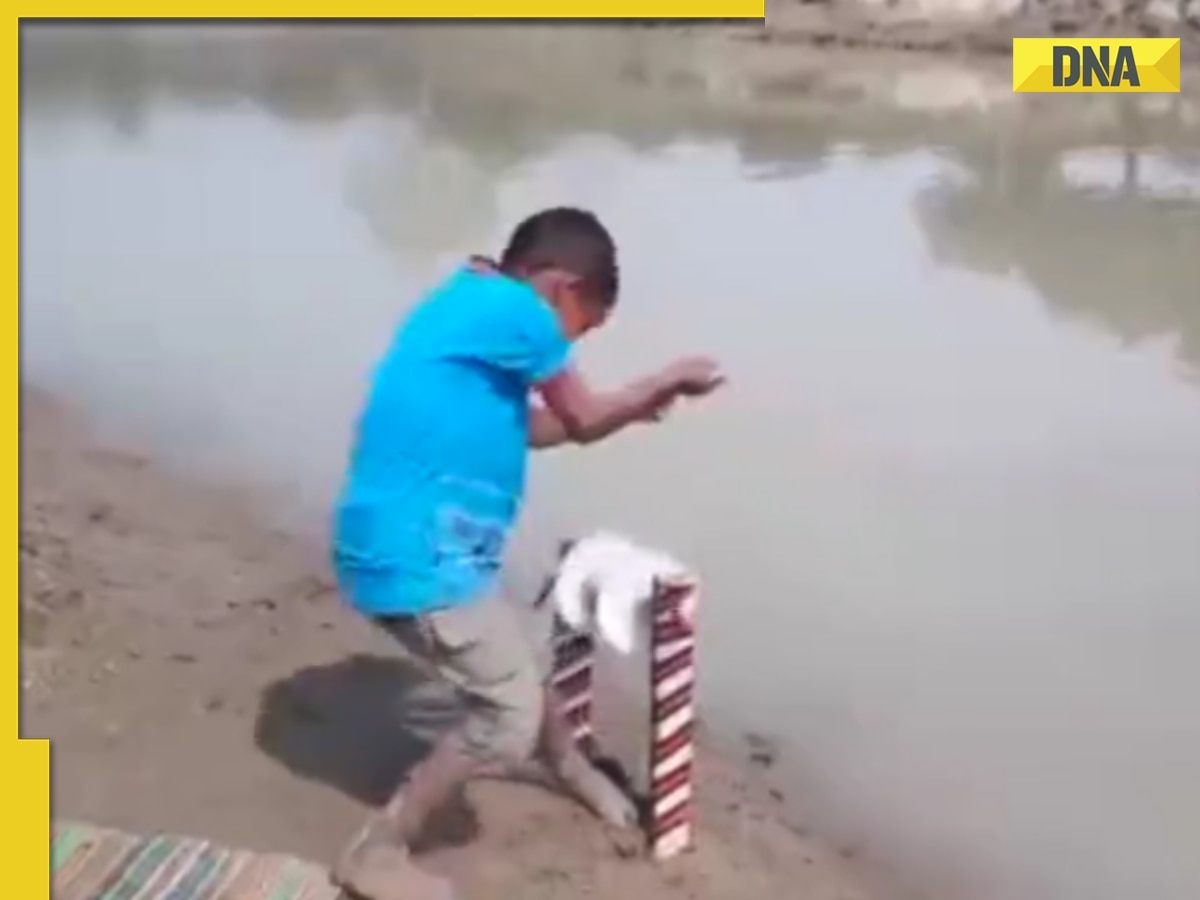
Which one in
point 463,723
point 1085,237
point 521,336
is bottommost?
point 463,723

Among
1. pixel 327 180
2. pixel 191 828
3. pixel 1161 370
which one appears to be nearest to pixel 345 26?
pixel 327 180

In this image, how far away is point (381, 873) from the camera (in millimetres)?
4469

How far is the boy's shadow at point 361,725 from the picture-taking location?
5453 millimetres

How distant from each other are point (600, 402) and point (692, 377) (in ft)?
0.71

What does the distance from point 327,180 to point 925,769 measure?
1056 centimetres

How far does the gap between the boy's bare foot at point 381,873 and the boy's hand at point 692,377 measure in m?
1.19

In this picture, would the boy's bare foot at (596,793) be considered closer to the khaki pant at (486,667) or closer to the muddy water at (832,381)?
the khaki pant at (486,667)

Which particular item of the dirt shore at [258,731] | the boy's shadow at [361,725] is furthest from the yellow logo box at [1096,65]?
the boy's shadow at [361,725]

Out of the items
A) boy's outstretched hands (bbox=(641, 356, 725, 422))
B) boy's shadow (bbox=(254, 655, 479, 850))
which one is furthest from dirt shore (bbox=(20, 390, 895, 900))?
boy's outstretched hands (bbox=(641, 356, 725, 422))

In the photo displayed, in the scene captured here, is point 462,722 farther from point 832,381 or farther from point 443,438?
point 832,381

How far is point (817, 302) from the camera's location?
11.7m

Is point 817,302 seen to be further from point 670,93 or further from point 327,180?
point 670,93

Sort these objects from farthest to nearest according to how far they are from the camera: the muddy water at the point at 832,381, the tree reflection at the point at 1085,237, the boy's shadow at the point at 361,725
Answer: the tree reflection at the point at 1085,237 < the muddy water at the point at 832,381 < the boy's shadow at the point at 361,725

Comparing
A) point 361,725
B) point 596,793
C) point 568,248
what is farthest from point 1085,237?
point 568,248
